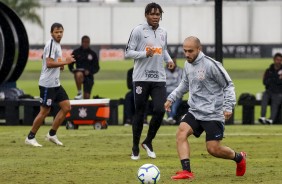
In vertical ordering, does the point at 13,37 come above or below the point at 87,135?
above

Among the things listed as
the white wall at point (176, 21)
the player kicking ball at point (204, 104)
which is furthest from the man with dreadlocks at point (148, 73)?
the white wall at point (176, 21)

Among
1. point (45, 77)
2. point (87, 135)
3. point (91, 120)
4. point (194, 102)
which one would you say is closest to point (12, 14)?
point (91, 120)

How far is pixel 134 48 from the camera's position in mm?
15766

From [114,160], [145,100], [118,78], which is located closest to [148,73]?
[145,100]

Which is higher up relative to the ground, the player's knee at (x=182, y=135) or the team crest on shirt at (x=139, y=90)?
the team crest on shirt at (x=139, y=90)

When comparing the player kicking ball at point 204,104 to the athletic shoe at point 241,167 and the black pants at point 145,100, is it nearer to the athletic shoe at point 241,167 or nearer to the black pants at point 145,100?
the athletic shoe at point 241,167

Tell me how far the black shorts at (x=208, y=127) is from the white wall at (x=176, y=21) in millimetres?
61029

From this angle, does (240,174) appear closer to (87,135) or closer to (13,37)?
(87,135)

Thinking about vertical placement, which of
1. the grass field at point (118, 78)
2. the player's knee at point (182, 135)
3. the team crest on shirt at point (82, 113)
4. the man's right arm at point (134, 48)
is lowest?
the grass field at point (118, 78)

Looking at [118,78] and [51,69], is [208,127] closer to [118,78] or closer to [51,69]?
[51,69]

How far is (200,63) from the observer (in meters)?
13.1

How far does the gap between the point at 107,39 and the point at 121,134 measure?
57978mm

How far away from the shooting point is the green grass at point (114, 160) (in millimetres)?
13211

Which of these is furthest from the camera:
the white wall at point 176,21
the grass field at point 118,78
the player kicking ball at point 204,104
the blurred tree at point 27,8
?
the blurred tree at point 27,8
